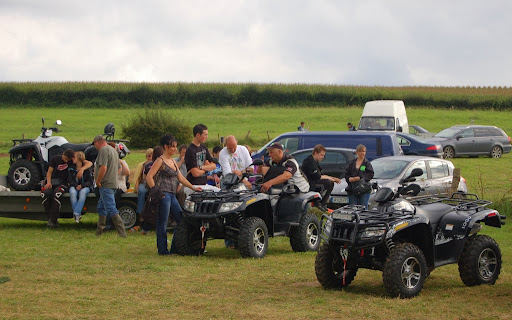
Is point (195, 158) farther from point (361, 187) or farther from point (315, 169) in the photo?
point (361, 187)

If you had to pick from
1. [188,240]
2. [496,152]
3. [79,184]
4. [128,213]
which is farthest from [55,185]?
[496,152]

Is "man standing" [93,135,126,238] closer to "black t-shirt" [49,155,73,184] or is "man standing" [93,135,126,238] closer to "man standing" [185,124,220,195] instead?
"man standing" [185,124,220,195]

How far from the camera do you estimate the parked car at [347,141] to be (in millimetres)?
22578

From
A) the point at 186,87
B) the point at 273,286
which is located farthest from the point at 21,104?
the point at 273,286

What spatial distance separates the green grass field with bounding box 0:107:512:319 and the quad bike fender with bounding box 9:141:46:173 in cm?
171

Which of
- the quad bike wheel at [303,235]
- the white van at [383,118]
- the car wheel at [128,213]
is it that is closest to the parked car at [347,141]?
the car wheel at [128,213]

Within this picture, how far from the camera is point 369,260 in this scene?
8.88 m

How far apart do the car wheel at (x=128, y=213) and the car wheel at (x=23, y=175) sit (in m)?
2.66

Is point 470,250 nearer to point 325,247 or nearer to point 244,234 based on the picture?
point 325,247

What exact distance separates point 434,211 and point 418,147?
2035 centimetres

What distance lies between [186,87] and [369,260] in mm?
61724

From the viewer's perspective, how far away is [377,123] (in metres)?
35.8

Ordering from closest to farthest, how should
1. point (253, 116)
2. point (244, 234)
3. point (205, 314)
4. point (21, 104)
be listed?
1. point (205, 314)
2. point (244, 234)
3. point (253, 116)
4. point (21, 104)

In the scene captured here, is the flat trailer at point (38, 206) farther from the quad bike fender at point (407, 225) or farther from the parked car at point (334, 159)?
the quad bike fender at point (407, 225)
